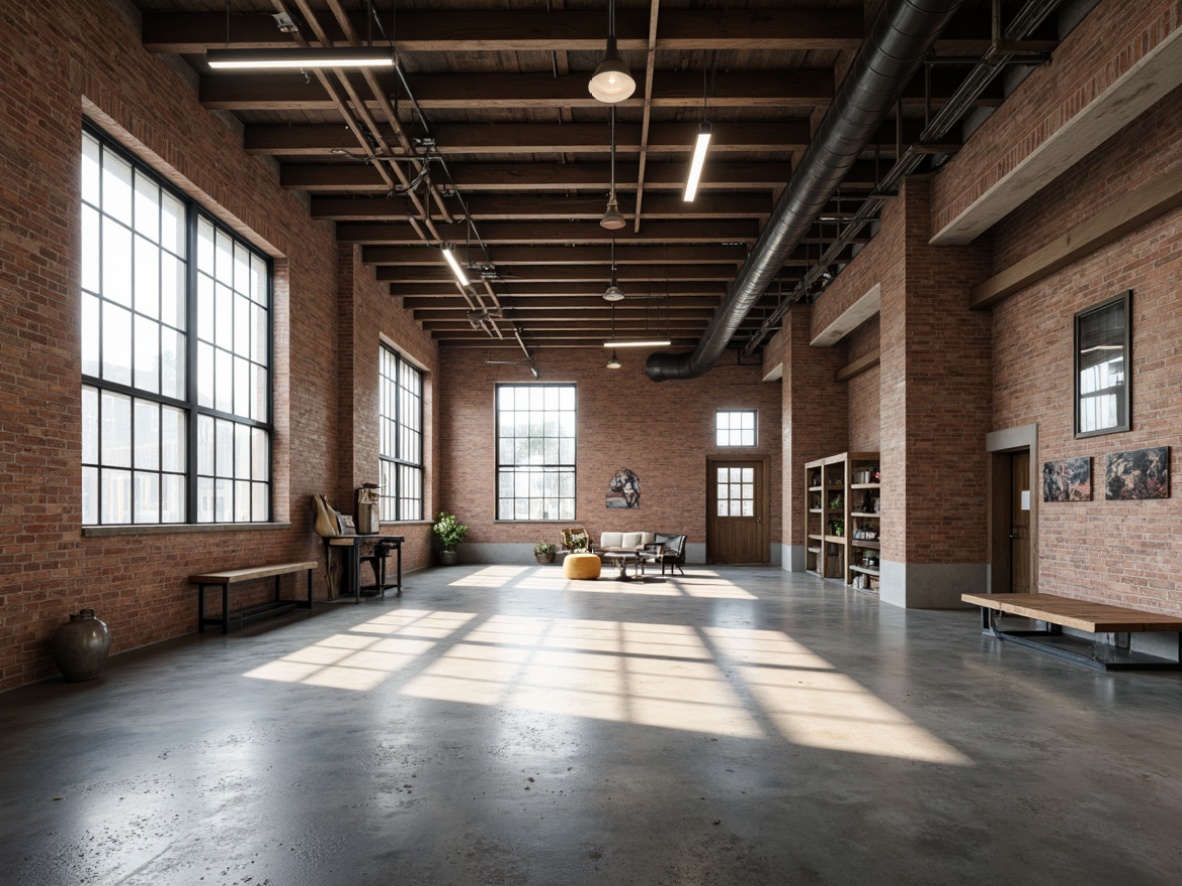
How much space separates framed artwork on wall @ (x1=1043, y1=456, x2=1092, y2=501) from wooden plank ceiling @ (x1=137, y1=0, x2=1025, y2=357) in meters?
3.62

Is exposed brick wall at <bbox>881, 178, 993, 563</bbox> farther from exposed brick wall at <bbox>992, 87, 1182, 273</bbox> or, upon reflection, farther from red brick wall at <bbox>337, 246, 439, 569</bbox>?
red brick wall at <bbox>337, 246, 439, 569</bbox>

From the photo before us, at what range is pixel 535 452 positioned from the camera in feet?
59.4

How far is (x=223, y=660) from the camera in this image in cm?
616

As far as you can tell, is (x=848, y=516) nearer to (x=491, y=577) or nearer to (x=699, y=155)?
(x=491, y=577)

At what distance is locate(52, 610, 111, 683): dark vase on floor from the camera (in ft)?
17.3

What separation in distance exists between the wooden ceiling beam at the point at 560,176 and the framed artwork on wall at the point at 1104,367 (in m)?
3.02

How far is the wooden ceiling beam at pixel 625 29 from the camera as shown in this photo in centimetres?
630

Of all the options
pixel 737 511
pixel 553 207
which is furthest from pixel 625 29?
pixel 737 511

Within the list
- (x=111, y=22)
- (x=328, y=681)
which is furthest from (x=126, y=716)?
(x=111, y=22)

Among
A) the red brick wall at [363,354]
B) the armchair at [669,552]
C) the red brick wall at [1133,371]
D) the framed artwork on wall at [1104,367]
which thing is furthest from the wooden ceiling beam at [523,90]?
the armchair at [669,552]

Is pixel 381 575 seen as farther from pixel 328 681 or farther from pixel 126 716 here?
pixel 126 716

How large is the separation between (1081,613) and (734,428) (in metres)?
11.8

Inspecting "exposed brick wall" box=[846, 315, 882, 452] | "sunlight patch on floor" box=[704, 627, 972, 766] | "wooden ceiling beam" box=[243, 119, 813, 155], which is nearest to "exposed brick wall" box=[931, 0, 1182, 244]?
"wooden ceiling beam" box=[243, 119, 813, 155]

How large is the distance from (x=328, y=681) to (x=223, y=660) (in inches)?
51.5
